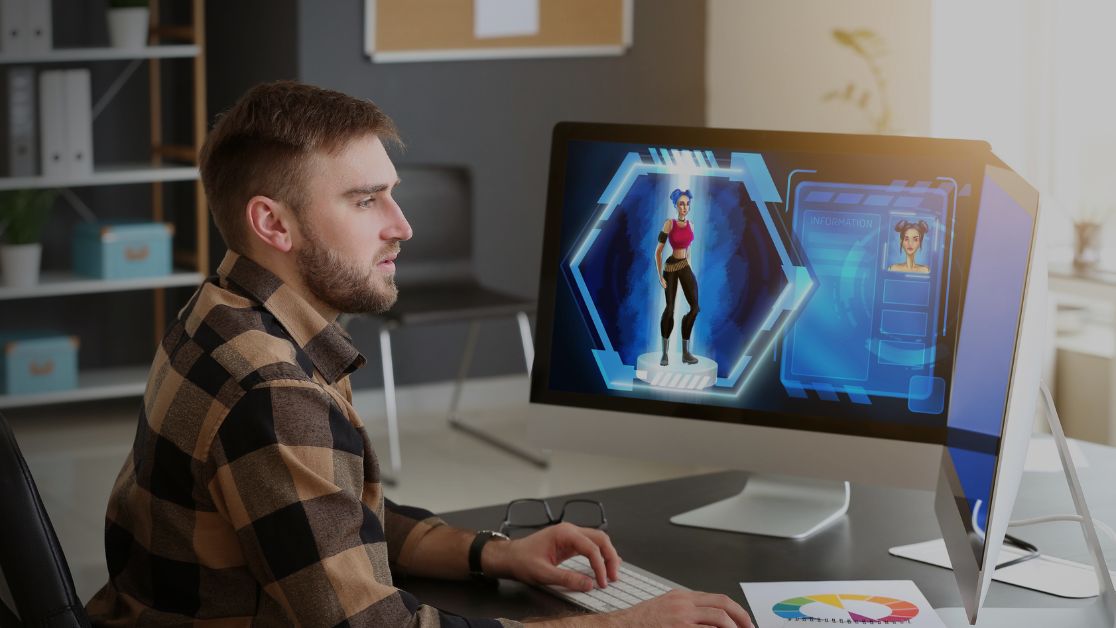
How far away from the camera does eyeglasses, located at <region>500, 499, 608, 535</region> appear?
70.5 inches

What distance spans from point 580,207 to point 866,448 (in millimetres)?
457

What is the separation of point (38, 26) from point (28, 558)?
3.66m

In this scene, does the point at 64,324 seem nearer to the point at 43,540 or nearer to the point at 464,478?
the point at 464,478

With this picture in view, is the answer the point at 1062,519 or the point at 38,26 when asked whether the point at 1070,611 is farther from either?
the point at 38,26

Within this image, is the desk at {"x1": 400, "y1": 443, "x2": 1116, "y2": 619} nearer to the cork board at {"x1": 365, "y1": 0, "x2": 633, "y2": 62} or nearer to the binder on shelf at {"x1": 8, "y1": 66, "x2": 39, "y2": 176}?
the cork board at {"x1": 365, "y1": 0, "x2": 633, "y2": 62}

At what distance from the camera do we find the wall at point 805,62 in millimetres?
4164

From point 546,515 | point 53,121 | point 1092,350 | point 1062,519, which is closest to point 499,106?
point 53,121

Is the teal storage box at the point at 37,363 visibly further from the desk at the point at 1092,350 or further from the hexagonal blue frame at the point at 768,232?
the hexagonal blue frame at the point at 768,232

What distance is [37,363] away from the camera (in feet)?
15.3

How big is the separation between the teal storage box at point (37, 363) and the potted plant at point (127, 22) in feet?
3.26

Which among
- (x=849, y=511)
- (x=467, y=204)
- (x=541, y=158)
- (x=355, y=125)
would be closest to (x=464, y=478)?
(x=467, y=204)

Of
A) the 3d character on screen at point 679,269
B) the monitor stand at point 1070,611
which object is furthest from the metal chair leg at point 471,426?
the monitor stand at point 1070,611

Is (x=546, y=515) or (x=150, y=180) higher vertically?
(x=150, y=180)

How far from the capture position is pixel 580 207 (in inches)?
70.6
